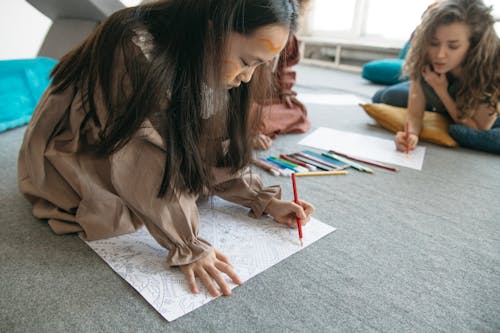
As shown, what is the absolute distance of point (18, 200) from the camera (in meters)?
0.93

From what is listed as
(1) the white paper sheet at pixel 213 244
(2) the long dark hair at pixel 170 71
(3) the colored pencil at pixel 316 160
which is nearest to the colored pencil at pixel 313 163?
(3) the colored pencil at pixel 316 160

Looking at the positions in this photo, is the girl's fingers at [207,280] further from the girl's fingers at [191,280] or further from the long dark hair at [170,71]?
the long dark hair at [170,71]

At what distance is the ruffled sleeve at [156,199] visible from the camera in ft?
2.20

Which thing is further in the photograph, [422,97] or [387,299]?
[422,97]

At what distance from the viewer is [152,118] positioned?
678mm

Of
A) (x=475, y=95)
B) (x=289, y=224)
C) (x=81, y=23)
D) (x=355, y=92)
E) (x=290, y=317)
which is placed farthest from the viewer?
(x=355, y=92)

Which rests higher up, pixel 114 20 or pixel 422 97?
pixel 114 20

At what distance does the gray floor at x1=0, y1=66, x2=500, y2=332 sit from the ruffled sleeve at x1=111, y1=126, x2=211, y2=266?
10 cm

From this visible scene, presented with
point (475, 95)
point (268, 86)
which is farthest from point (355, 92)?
point (268, 86)

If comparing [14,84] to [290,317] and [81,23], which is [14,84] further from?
[290,317]

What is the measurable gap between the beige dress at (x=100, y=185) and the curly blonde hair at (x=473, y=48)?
0.93 metres

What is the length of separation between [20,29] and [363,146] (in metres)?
1.79

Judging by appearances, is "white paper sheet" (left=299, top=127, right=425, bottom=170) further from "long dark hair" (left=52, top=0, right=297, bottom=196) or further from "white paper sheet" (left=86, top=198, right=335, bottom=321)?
"long dark hair" (left=52, top=0, right=297, bottom=196)

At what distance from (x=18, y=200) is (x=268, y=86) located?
2.20ft
